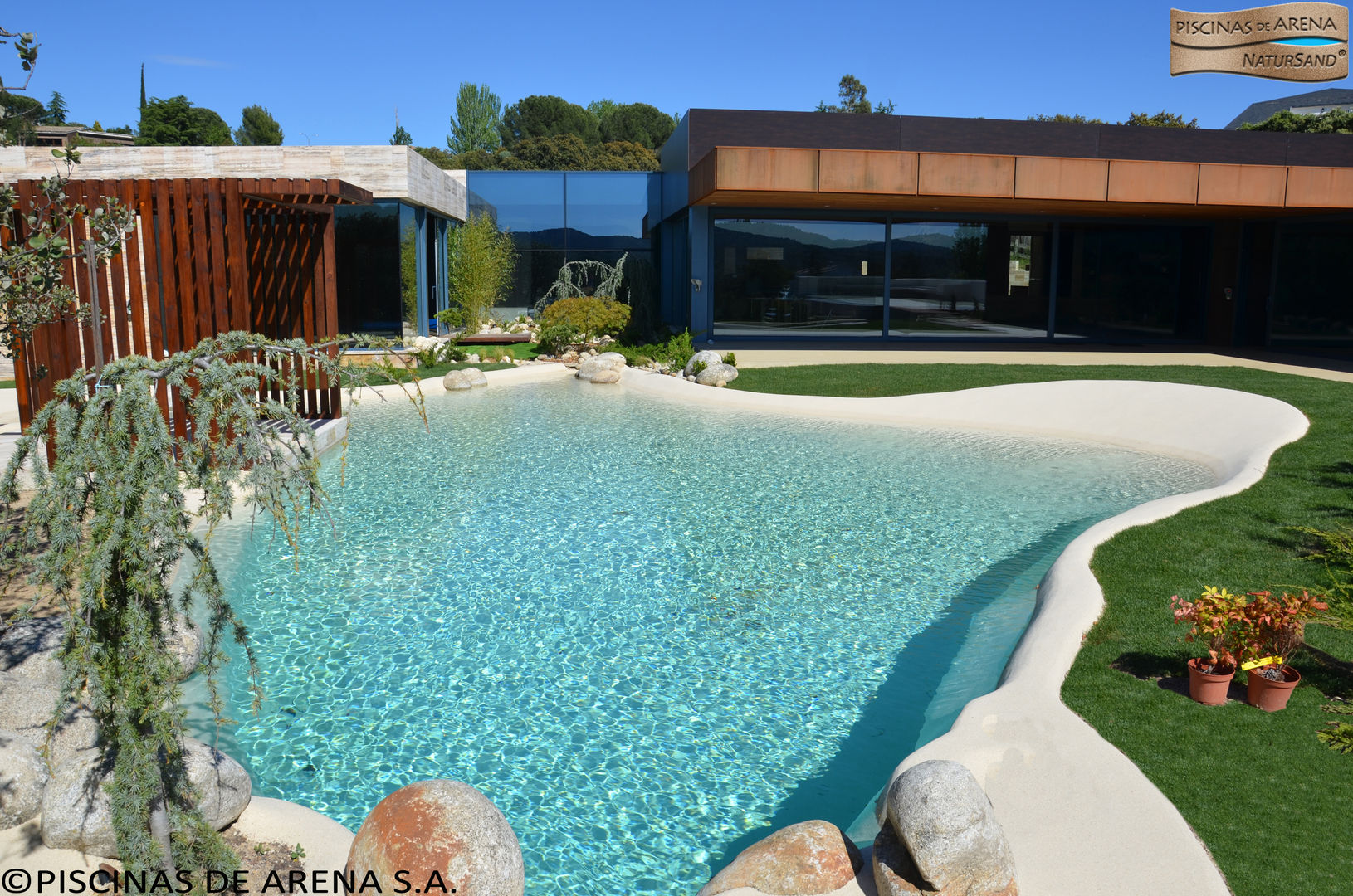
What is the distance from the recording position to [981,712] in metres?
5.04

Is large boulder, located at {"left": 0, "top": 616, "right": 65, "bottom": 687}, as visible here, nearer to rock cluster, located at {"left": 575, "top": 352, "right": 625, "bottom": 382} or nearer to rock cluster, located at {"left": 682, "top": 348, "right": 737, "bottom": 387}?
rock cluster, located at {"left": 682, "top": 348, "right": 737, "bottom": 387}

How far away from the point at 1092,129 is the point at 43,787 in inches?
1044

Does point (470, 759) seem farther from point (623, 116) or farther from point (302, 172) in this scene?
point (623, 116)

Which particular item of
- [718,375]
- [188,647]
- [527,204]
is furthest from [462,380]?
[527,204]

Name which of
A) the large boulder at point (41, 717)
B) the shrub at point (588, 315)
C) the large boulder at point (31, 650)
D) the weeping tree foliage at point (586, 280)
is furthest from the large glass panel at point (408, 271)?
the large boulder at point (41, 717)

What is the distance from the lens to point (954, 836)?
3.68 meters

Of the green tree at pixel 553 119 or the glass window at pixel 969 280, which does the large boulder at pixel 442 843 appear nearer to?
the glass window at pixel 969 280

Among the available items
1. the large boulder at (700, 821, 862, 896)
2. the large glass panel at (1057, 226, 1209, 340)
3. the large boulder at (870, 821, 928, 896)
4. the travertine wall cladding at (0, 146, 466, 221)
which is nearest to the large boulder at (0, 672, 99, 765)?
the large boulder at (700, 821, 862, 896)

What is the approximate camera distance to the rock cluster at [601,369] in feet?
66.3

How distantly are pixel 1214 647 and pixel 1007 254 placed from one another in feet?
69.7

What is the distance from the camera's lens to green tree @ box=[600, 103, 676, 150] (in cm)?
6994

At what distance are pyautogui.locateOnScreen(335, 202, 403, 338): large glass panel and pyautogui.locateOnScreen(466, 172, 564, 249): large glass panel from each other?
8.39m

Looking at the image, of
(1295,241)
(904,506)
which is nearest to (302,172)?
(904,506)

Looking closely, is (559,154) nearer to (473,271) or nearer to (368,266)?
(473,271)
